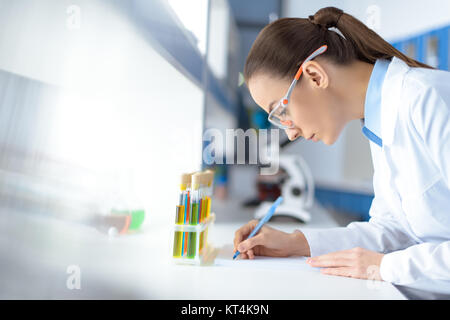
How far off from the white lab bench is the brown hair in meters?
0.43

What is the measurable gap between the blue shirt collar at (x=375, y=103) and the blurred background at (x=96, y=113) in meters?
0.26

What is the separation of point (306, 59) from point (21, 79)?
1.75ft

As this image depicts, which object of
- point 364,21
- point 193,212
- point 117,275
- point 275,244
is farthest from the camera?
point 364,21

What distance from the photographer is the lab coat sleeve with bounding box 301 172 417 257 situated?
34.6 inches

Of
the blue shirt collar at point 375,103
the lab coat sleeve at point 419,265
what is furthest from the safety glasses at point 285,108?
the lab coat sleeve at point 419,265

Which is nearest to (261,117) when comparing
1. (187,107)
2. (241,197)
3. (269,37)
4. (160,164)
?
(241,197)

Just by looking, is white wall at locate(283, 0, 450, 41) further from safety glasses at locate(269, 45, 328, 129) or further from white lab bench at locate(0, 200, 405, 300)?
white lab bench at locate(0, 200, 405, 300)

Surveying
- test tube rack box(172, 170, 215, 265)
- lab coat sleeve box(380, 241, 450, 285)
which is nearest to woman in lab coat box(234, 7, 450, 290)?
lab coat sleeve box(380, 241, 450, 285)

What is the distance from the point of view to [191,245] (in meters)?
0.76

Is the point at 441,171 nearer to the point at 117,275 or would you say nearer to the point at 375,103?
the point at 375,103

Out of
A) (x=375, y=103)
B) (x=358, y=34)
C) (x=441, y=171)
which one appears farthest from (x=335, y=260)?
(x=358, y=34)

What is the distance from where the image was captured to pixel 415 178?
29.7 inches

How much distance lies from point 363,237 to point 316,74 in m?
0.41

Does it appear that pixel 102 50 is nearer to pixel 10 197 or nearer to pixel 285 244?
pixel 10 197
